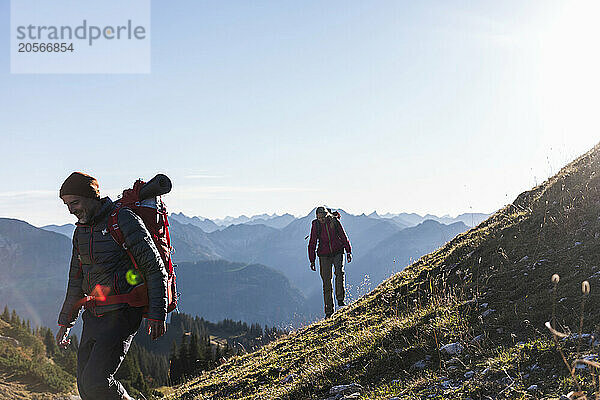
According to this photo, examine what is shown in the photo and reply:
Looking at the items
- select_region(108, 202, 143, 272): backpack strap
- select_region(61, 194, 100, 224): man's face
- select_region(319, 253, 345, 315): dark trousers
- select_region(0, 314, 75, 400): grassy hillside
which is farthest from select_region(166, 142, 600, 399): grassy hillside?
select_region(0, 314, 75, 400): grassy hillside

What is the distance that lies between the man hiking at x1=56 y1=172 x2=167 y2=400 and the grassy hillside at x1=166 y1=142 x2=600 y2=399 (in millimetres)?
2527

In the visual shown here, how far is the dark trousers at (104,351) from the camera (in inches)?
200

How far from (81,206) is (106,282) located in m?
1.09

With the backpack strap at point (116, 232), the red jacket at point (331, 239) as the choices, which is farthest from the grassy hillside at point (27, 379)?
the backpack strap at point (116, 232)

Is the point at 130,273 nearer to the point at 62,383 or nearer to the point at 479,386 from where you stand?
the point at 479,386

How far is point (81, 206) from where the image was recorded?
18.5ft

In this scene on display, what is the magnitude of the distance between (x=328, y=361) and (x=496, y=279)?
3288 millimetres

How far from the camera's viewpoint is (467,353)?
529 centimetres

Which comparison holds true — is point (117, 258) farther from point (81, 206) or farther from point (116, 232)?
point (81, 206)

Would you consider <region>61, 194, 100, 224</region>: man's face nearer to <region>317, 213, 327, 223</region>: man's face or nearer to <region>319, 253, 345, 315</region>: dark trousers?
<region>317, 213, 327, 223</region>: man's face

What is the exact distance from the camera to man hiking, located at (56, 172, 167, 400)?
17.0 feet

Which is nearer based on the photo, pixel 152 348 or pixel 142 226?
pixel 142 226

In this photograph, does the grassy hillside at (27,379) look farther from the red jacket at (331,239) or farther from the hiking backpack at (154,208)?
the hiking backpack at (154,208)

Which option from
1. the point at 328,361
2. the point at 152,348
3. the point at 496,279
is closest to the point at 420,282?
the point at 496,279
